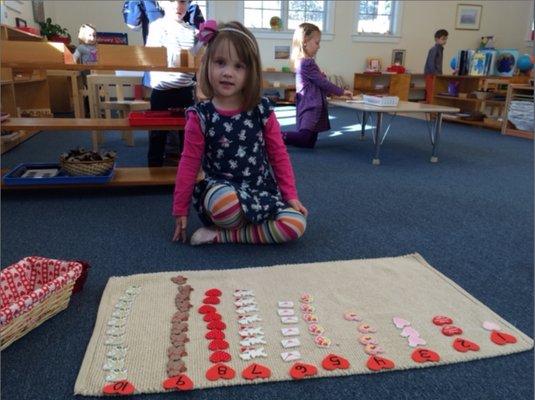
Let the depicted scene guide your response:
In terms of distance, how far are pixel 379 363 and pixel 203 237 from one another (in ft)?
2.49

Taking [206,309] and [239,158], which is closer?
[206,309]

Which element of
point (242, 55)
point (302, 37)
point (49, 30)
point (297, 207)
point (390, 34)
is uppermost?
point (390, 34)

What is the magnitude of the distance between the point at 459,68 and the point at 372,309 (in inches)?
217

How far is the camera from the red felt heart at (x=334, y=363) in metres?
0.90

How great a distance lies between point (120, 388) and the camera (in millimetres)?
820

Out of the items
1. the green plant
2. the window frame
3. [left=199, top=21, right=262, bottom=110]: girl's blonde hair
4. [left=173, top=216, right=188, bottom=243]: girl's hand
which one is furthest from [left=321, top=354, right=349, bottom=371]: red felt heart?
the window frame

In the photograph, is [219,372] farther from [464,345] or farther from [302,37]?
[302,37]

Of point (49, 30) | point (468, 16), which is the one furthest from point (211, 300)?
point (468, 16)

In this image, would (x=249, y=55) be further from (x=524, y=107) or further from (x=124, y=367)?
(x=524, y=107)

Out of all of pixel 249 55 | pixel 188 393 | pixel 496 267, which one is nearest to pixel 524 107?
pixel 496 267

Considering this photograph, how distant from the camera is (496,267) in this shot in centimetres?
139

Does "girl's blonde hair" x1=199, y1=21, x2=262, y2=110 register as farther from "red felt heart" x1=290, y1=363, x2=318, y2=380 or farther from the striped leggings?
"red felt heart" x1=290, y1=363, x2=318, y2=380

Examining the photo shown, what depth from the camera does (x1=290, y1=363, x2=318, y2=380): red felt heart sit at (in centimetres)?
87

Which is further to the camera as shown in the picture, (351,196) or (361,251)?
(351,196)
